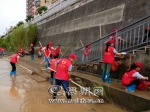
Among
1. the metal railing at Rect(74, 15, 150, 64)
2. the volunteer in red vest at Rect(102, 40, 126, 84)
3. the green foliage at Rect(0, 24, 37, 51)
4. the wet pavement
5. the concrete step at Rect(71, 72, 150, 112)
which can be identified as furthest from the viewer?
the green foliage at Rect(0, 24, 37, 51)

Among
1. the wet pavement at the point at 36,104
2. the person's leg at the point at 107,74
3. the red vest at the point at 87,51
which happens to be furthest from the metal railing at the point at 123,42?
the wet pavement at the point at 36,104

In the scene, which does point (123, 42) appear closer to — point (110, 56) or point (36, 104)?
point (110, 56)

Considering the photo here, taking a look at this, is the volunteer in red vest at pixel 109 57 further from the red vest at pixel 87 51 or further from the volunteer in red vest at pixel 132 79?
the red vest at pixel 87 51

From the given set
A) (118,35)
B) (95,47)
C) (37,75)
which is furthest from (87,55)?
(37,75)

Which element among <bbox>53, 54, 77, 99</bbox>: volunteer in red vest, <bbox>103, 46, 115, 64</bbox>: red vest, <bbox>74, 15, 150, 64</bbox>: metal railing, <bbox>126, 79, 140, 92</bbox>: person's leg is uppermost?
<bbox>74, 15, 150, 64</bbox>: metal railing

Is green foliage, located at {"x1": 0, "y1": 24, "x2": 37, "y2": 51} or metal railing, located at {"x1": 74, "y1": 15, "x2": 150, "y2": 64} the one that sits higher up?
green foliage, located at {"x1": 0, "y1": 24, "x2": 37, "y2": 51}

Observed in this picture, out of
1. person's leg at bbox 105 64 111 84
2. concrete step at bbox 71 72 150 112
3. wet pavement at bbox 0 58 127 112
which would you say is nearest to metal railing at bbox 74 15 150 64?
person's leg at bbox 105 64 111 84

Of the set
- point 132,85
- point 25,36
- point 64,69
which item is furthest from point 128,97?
point 25,36

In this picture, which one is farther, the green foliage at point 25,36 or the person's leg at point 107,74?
Result: the green foliage at point 25,36

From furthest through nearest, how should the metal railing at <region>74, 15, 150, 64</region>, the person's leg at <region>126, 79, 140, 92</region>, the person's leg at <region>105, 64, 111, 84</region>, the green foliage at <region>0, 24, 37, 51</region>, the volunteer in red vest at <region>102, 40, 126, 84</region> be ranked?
the green foliage at <region>0, 24, 37, 51</region> < the metal railing at <region>74, 15, 150, 64</region> < the person's leg at <region>105, 64, 111, 84</region> < the volunteer in red vest at <region>102, 40, 126, 84</region> < the person's leg at <region>126, 79, 140, 92</region>

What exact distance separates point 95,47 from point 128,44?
207cm

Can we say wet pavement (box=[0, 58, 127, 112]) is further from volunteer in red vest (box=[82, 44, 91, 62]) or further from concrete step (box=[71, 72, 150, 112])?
volunteer in red vest (box=[82, 44, 91, 62])

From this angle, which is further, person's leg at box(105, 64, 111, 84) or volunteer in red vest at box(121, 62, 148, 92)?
person's leg at box(105, 64, 111, 84)

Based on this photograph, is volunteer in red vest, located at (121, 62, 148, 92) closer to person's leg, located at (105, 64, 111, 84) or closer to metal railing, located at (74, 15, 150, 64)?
person's leg, located at (105, 64, 111, 84)
